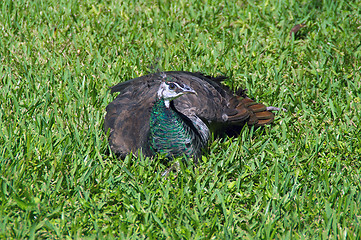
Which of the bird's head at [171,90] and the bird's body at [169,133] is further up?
the bird's head at [171,90]

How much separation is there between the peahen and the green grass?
12cm

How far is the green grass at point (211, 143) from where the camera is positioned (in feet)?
9.29

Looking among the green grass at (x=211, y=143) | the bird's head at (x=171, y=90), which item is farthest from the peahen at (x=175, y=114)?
the green grass at (x=211, y=143)

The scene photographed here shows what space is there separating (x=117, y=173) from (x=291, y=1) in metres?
3.42

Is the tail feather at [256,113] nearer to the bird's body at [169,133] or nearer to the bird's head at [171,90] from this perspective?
the bird's body at [169,133]

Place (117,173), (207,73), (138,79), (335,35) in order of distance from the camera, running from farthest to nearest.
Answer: (335,35) → (207,73) → (138,79) → (117,173)

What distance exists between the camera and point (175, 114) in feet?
10.5

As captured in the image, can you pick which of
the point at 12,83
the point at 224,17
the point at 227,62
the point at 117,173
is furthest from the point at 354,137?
the point at 12,83

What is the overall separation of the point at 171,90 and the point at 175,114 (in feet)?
0.59

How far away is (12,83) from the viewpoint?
4293mm

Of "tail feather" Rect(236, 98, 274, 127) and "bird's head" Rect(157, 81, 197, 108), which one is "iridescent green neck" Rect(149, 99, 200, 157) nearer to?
"bird's head" Rect(157, 81, 197, 108)

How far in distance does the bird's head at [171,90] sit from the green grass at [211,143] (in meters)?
0.49

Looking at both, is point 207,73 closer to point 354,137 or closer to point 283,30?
point 283,30

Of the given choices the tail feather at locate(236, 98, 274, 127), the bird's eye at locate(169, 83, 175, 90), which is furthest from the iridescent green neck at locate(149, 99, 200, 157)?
the tail feather at locate(236, 98, 274, 127)
